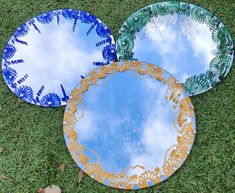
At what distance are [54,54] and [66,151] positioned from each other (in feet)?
2.27

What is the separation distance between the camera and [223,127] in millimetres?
2631

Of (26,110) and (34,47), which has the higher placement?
(34,47)

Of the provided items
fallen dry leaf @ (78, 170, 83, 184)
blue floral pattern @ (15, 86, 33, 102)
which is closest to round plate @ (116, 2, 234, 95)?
blue floral pattern @ (15, 86, 33, 102)

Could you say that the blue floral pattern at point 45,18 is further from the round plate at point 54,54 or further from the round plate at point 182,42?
the round plate at point 182,42

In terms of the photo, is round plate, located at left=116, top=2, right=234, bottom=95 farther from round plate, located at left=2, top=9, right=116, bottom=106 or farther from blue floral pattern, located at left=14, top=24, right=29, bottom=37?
blue floral pattern, located at left=14, top=24, right=29, bottom=37

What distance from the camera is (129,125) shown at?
8.51 ft

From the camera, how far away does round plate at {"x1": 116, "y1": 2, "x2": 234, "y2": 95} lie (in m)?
2.74

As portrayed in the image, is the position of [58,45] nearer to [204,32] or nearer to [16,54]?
[16,54]

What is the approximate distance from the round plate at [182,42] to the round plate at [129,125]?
0.12 metres

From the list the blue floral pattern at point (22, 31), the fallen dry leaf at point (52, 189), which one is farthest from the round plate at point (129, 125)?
the blue floral pattern at point (22, 31)

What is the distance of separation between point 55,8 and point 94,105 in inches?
35.4

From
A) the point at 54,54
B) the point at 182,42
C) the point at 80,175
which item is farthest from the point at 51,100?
the point at 182,42

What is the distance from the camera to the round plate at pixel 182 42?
2.74 m

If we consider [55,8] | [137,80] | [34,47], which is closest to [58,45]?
[34,47]
